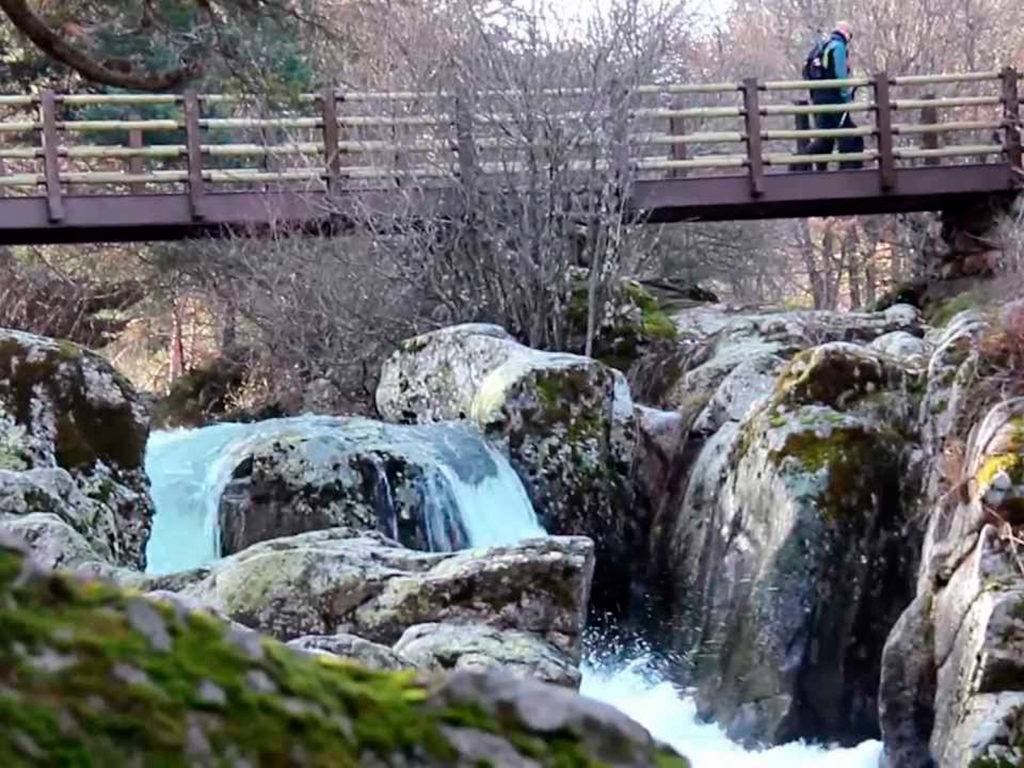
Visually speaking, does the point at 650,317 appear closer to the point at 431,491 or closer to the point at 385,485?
the point at 431,491

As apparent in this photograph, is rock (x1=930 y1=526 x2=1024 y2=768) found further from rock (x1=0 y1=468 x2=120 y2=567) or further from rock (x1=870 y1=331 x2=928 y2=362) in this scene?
rock (x1=870 y1=331 x2=928 y2=362)

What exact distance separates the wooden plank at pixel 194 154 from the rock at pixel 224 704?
13978 millimetres

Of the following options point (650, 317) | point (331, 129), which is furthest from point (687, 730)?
point (331, 129)

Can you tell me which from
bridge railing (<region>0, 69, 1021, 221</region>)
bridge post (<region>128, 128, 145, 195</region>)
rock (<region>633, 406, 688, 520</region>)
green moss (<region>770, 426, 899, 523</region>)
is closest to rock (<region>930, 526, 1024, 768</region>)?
green moss (<region>770, 426, 899, 523</region>)

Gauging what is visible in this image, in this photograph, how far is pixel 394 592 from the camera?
6.01 metres

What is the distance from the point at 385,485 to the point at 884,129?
28.8 feet

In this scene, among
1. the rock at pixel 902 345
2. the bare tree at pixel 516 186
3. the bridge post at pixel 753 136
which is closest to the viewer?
the rock at pixel 902 345

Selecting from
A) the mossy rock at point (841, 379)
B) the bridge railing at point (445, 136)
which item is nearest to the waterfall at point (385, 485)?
the mossy rock at point (841, 379)

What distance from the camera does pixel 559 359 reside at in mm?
10781

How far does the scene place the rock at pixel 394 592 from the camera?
233 inches

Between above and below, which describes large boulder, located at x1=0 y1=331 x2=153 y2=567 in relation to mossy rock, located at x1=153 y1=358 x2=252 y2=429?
above

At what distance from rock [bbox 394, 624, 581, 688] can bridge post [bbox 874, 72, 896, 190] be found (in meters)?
11.5

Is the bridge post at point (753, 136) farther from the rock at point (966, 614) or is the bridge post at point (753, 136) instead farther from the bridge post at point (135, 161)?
the rock at point (966, 614)

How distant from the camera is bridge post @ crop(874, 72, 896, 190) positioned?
645 inches
